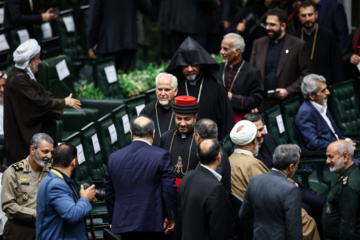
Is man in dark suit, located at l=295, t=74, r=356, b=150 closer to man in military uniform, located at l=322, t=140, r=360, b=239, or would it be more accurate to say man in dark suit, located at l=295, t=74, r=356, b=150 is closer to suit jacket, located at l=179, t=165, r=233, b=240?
man in military uniform, located at l=322, t=140, r=360, b=239

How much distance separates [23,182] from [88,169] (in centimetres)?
101

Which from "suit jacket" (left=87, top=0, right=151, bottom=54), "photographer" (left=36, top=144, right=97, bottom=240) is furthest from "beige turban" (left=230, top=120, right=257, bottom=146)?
"suit jacket" (left=87, top=0, right=151, bottom=54)

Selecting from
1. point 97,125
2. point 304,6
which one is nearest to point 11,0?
point 97,125

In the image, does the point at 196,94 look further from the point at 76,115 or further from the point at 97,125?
the point at 76,115

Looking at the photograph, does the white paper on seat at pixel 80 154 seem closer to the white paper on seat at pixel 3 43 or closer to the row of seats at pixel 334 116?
the row of seats at pixel 334 116

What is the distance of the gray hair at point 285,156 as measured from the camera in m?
6.42

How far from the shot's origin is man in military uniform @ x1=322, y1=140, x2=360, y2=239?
22.9 feet

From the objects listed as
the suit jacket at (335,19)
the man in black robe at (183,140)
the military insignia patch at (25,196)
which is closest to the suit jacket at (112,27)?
the suit jacket at (335,19)

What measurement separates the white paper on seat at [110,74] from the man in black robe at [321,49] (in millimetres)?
2421

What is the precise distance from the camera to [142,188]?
21.1 ft

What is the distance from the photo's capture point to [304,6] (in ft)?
32.8

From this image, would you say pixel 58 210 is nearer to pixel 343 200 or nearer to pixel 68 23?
pixel 343 200

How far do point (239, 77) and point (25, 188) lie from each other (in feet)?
9.41

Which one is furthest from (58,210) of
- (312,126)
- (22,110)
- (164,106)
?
(312,126)
